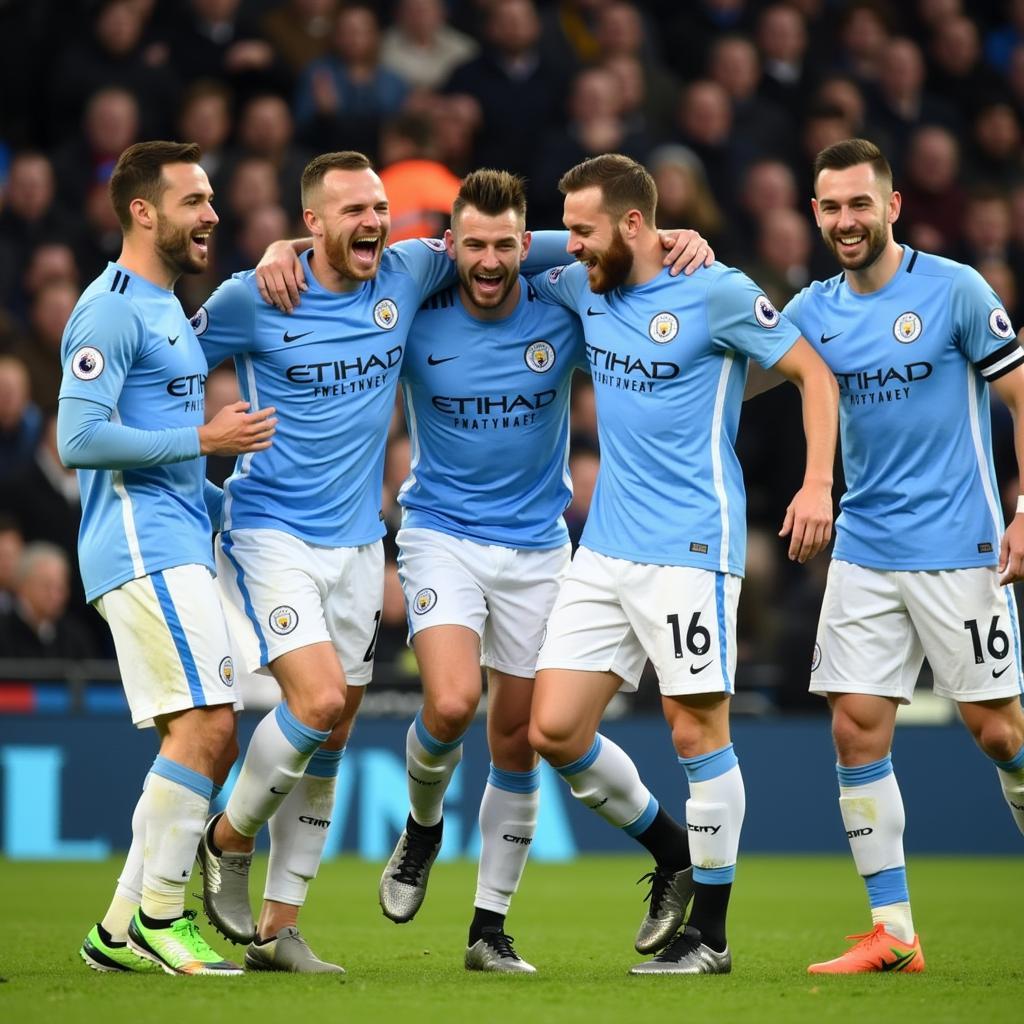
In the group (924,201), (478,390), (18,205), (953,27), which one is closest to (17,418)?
(18,205)

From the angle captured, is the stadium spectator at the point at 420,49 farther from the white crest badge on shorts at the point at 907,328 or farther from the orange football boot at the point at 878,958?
the orange football boot at the point at 878,958

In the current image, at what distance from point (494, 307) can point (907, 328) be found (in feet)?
4.83

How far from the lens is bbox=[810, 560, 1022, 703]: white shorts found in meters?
6.56

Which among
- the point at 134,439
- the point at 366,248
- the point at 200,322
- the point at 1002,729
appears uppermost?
the point at 366,248

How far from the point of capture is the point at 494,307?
685 cm

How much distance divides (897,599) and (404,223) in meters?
5.54

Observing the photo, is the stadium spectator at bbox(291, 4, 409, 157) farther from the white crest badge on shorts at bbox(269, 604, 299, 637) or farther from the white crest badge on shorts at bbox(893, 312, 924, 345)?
the white crest badge on shorts at bbox(269, 604, 299, 637)

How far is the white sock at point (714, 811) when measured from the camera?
6.31 metres

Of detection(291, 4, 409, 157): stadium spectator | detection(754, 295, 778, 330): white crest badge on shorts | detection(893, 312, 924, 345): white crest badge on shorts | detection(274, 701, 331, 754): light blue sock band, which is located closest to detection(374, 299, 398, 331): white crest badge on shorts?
detection(754, 295, 778, 330): white crest badge on shorts

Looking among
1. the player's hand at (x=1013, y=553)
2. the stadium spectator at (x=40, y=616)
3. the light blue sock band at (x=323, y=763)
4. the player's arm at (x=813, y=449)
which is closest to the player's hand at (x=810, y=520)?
the player's arm at (x=813, y=449)

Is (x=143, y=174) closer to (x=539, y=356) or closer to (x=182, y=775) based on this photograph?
(x=539, y=356)

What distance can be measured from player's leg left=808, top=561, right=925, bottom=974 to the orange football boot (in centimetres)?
2

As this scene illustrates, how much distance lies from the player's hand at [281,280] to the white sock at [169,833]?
1.66 m

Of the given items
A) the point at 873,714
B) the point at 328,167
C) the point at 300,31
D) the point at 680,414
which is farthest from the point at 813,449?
the point at 300,31
